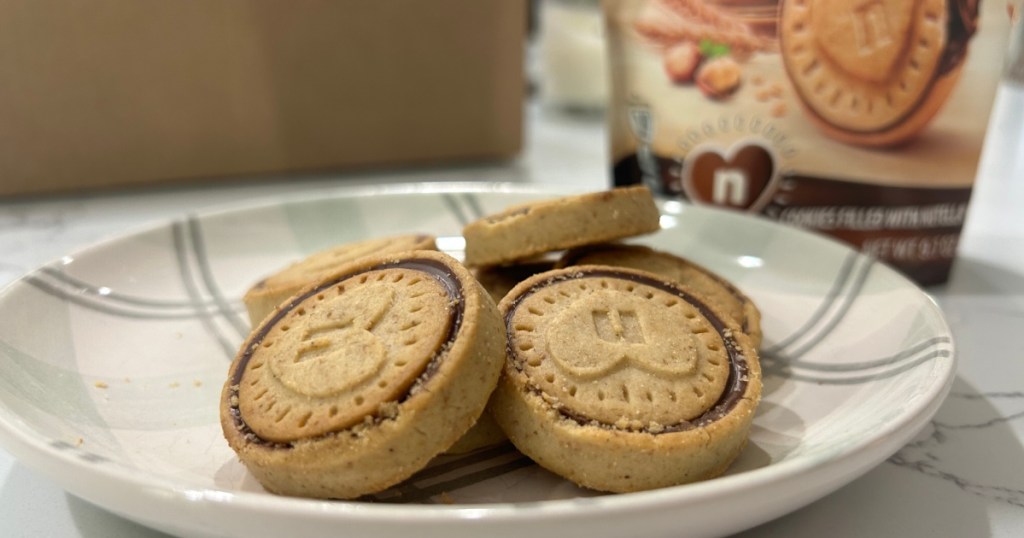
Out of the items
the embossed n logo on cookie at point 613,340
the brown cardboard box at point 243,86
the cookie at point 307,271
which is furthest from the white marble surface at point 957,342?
the cookie at point 307,271

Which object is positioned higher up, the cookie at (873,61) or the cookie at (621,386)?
the cookie at (873,61)

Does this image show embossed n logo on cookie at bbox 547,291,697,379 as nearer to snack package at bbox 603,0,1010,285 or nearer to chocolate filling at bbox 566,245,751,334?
chocolate filling at bbox 566,245,751,334

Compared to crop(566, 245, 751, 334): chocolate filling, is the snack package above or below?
above

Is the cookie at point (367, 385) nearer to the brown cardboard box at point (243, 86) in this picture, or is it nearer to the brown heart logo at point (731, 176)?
the brown heart logo at point (731, 176)

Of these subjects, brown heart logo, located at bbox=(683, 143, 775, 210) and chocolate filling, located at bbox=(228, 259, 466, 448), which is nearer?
chocolate filling, located at bbox=(228, 259, 466, 448)

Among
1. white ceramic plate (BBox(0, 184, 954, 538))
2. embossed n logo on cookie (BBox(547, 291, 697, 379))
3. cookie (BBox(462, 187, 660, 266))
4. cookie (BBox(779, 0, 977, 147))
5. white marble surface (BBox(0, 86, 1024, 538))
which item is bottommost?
white marble surface (BBox(0, 86, 1024, 538))

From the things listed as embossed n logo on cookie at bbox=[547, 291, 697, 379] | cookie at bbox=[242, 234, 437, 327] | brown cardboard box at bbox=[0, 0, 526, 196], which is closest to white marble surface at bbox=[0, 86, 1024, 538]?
brown cardboard box at bbox=[0, 0, 526, 196]

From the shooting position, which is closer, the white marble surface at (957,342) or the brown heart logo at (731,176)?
the white marble surface at (957,342)

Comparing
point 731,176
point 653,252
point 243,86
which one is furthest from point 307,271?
point 243,86
